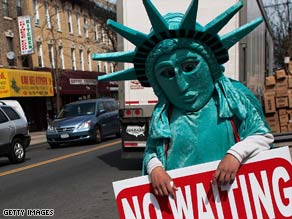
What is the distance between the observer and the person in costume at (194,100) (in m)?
2.00

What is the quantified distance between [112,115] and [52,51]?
1245cm

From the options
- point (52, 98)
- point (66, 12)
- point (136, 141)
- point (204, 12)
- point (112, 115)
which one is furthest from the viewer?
point (66, 12)

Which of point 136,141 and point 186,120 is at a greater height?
point 186,120

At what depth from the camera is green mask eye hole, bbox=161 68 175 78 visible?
2.07m

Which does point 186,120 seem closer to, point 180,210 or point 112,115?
point 180,210

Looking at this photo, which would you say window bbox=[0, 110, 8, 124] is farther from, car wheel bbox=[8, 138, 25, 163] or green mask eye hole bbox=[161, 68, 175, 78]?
green mask eye hole bbox=[161, 68, 175, 78]

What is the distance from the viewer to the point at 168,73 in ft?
6.83

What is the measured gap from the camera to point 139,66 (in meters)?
2.21

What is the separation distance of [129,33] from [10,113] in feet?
33.7

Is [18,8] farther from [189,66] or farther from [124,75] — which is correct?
[189,66]

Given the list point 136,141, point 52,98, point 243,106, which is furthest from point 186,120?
point 52,98

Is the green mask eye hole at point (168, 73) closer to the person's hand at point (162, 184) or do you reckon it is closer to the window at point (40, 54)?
the person's hand at point (162, 184)

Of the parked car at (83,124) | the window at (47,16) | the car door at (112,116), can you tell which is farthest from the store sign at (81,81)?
the parked car at (83,124)

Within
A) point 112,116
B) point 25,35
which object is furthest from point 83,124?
point 25,35
